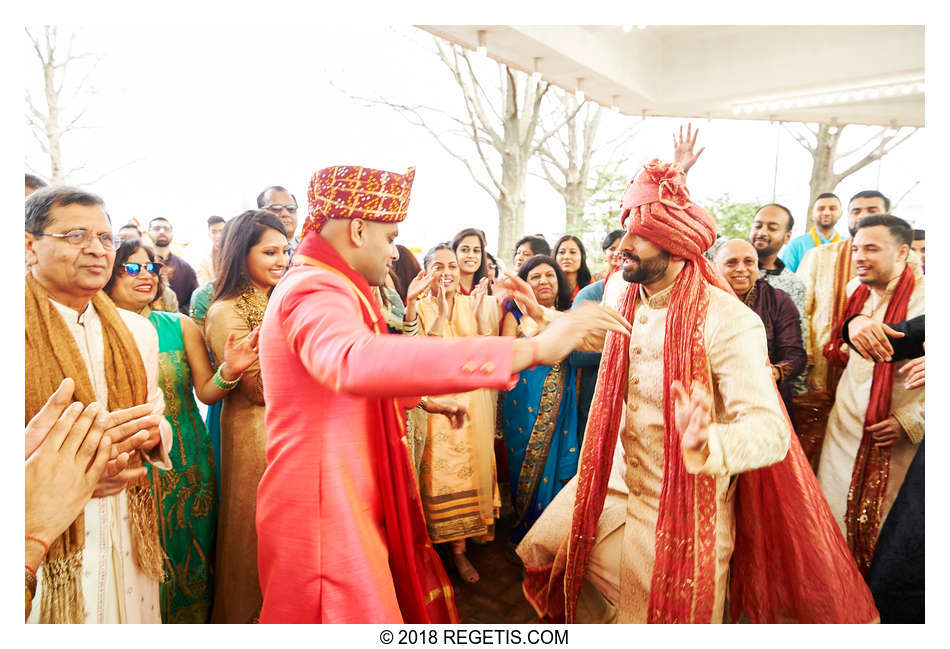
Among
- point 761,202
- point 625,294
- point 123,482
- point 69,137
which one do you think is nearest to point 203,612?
point 123,482

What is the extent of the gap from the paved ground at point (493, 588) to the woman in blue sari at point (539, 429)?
4.9 inches

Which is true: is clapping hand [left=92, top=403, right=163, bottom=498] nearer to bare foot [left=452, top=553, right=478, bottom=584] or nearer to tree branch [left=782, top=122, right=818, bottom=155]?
bare foot [left=452, top=553, right=478, bottom=584]

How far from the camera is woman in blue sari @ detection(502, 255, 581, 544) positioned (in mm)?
2139

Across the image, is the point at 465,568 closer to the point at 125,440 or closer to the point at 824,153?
the point at 125,440

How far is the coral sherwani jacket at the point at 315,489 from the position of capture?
1437mm

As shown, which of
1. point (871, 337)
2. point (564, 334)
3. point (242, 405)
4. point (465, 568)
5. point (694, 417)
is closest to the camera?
point (564, 334)

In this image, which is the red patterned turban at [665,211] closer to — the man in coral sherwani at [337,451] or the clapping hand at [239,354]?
the man in coral sherwani at [337,451]

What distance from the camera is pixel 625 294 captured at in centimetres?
185

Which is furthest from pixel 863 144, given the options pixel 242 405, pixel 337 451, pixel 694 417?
pixel 242 405

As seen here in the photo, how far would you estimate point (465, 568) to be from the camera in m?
2.23

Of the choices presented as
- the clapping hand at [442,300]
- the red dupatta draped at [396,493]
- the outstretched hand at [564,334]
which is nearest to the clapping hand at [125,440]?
the red dupatta draped at [396,493]

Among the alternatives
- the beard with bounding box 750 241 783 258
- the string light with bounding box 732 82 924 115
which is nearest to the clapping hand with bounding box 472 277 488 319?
the beard with bounding box 750 241 783 258

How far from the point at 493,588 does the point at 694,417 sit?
1.16 meters

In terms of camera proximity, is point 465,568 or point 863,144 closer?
point 863,144
